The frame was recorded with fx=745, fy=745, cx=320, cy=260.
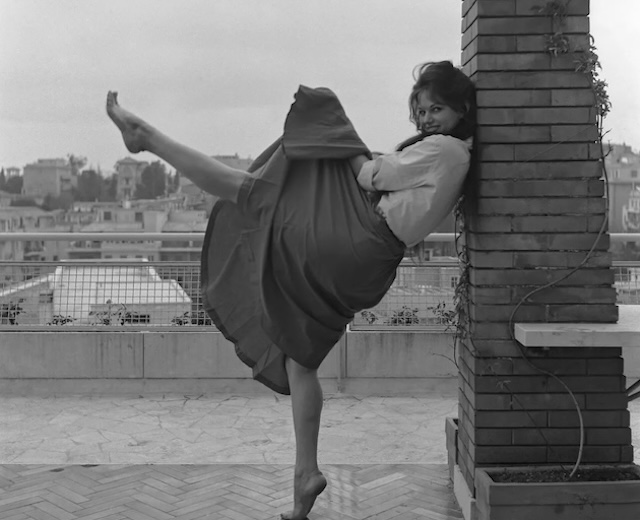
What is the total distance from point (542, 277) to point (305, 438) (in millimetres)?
1016

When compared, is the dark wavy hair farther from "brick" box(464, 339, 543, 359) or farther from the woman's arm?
"brick" box(464, 339, 543, 359)

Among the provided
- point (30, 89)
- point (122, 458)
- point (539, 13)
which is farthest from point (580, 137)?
point (30, 89)

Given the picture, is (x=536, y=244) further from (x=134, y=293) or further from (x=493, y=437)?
(x=134, y=293)

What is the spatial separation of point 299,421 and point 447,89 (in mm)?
1289

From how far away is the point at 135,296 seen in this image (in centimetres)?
536

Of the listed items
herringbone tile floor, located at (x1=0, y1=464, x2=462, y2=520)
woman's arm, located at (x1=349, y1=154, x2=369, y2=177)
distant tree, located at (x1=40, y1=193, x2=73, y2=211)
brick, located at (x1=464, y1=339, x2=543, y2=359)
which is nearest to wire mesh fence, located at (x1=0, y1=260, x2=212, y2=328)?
herringbone tile floor, located at (x1=0, y1=464, x2=462, y2=520)

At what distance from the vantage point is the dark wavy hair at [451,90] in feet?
8.32

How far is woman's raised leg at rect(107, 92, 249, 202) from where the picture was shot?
253cm

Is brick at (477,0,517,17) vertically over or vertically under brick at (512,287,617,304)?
over

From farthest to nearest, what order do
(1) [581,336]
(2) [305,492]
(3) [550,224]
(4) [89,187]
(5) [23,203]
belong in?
1. (4) [89,187]
2. (5) [23,203]
3. (2) [305,492]
4. (3) [550,224]
5. (1) [581,336]

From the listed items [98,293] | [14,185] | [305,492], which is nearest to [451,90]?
[305,492]

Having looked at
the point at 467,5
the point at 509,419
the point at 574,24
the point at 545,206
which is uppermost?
the point at 467,5

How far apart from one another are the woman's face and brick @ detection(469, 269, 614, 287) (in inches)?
20.1

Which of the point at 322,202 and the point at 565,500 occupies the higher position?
the point at 322,202
